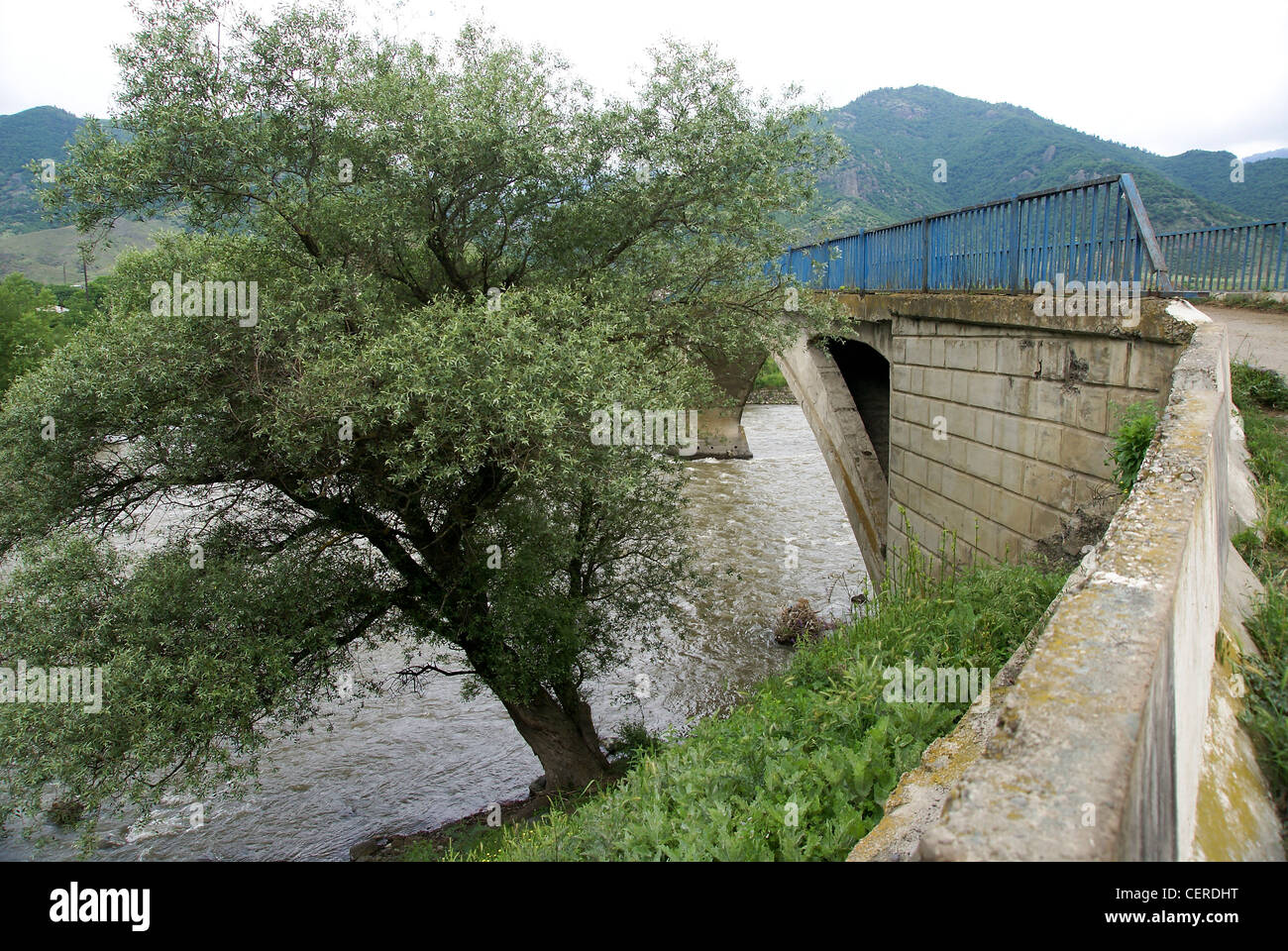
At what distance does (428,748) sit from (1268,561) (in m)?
10.2

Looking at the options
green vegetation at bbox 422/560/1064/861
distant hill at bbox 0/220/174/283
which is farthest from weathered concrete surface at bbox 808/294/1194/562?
distant hill at bbox 0/220/174/283

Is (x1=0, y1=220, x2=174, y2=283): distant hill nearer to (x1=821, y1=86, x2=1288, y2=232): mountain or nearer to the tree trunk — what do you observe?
(x1=821, y1=86, x2=1288, y2=232): mountain

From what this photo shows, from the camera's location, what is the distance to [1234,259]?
1077 centimetres

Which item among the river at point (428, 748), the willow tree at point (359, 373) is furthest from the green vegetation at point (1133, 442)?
the river at point (428, 748)

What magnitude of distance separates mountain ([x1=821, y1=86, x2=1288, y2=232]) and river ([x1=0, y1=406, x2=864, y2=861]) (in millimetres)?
7172

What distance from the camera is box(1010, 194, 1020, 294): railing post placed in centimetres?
729

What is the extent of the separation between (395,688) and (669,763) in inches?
369

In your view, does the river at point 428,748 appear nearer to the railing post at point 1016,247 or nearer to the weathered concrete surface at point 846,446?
the weathered concrete surface at point 846,446

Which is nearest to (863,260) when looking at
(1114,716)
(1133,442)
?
(1133,442)

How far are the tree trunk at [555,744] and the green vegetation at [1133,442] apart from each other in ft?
20.2

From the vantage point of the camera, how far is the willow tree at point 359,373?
6539mm

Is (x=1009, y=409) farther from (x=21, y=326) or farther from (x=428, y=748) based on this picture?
(x=21, y=326)

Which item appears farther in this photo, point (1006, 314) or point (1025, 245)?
point (1025, 245)
